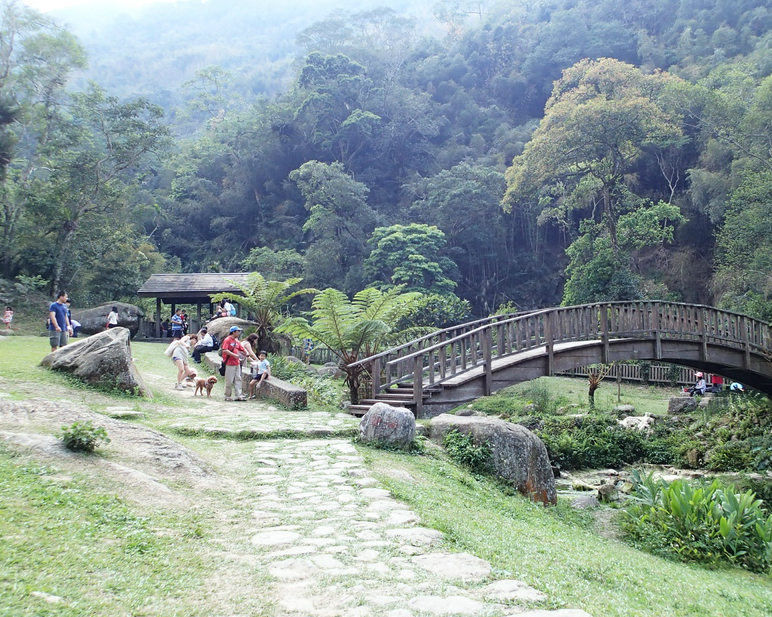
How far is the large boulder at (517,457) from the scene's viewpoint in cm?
762

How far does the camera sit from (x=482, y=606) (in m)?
3.05

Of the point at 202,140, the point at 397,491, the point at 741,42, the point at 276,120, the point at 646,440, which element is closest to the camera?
the point at 397,491

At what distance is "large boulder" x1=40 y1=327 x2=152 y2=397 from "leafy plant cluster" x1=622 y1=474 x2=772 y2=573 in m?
7.44

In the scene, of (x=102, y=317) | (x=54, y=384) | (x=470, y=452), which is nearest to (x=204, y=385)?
(x=54, y=384)

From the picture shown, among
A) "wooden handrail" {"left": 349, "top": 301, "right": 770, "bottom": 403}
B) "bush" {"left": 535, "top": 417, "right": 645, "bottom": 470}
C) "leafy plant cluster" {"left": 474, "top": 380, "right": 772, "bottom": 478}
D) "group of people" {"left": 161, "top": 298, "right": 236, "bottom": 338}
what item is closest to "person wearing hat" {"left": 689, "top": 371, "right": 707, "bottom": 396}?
"wooden handrail" {"left": 349, "top": 301, "right": 770, "bottom": 403}

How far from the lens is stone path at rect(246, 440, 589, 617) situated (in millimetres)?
3050

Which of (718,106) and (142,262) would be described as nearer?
(718,106)

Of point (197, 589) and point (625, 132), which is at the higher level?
point (625, 132)

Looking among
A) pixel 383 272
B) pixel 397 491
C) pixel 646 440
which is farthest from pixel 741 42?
pixel 397 491

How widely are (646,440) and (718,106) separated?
21.1m

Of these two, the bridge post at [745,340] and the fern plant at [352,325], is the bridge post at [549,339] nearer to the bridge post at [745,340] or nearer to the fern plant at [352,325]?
the fern plant at [352,325]

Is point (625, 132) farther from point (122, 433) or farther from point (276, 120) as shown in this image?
point (276, 120)

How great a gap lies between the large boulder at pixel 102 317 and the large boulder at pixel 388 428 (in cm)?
1950

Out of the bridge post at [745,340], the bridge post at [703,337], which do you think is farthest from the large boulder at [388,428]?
the bridge post at [745,340]
